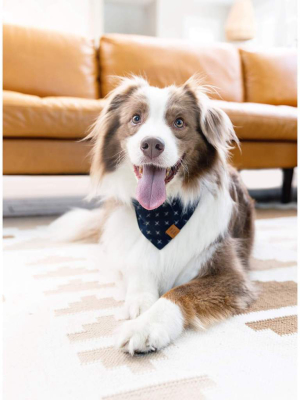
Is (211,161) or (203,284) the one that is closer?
(203,284)

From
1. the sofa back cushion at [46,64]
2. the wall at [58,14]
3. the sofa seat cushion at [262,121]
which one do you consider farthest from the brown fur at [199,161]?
the wall at [58,14]

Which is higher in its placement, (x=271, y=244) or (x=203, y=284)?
(x=203, y=284)

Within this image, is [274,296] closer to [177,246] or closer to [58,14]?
[177,246]

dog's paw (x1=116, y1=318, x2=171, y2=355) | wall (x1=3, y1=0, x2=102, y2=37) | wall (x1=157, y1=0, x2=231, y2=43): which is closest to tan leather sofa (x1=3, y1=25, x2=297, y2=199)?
dog's paw (x1=116, y1=318, x2=171, y2=355)

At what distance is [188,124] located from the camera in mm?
1883

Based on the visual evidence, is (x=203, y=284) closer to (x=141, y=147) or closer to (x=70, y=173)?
(x=141, y=147)

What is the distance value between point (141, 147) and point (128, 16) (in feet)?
31.7

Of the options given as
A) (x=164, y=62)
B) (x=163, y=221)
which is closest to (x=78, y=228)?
(x=163, y=221)

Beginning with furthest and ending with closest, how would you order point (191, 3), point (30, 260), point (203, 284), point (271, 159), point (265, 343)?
1. point (191, 3)
2. point (271, 159)
3. point (30, 260)
4. point (203, 284)
5. point (265, 343)

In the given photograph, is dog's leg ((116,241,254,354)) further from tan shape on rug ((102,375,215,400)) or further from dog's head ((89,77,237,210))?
dog's head ((89,77,237,210))

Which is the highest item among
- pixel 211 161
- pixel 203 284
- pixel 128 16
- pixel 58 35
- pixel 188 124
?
pixel 128 16

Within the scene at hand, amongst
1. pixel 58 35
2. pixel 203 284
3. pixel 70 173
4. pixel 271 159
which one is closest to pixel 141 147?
pixel 203 284

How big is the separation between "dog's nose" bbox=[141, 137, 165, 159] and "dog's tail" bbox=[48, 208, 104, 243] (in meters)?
1.14

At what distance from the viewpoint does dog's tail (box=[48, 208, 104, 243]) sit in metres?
2.79
